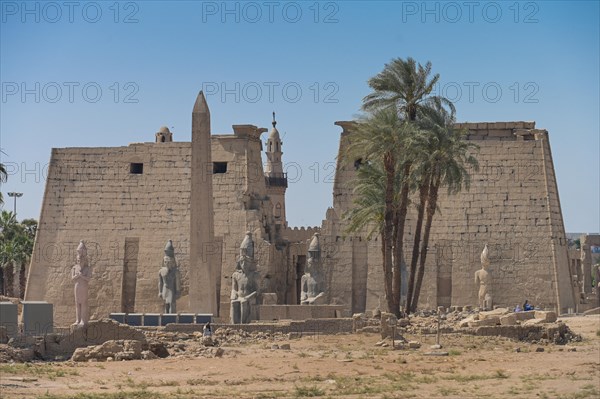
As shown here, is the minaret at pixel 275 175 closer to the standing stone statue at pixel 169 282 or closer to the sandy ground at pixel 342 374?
the standing stone statue at pixel 169 282

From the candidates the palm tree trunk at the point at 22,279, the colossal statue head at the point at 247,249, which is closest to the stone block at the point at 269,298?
the colossal statue head at the point at 247,249

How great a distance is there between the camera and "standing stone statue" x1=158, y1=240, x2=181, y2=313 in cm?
3497

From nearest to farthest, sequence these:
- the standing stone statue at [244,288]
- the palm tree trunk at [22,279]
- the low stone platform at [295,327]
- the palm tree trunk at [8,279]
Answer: the low stone platform at [295,327], the standing stone statue at [244,288], the palm tree trunk at [8,279], the palm tree trunk at [22,279]

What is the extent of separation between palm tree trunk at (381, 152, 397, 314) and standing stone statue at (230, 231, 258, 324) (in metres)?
3.39

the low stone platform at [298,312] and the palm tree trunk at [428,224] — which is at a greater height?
the palm tree trunk at [428,224]

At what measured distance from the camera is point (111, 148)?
40.6m

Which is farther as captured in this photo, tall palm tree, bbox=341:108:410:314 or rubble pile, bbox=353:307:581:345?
→ tall palm tree, bbox=341:108:410:314

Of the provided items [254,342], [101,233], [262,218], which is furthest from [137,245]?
[254,342]

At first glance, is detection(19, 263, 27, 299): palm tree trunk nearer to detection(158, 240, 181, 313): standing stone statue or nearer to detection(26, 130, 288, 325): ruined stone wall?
detection(26, 130, 288, 325): ruined stone wall

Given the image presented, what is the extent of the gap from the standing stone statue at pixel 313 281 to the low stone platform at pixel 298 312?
0.79 meters

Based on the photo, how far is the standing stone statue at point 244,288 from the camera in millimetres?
31672

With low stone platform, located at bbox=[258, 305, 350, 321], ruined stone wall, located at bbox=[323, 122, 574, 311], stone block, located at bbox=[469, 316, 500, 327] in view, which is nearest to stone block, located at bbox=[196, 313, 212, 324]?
low stone platform, located at bbox=[258, 305, 350, 321]

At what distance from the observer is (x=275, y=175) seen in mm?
66188

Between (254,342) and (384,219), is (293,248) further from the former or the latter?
(254,342)
